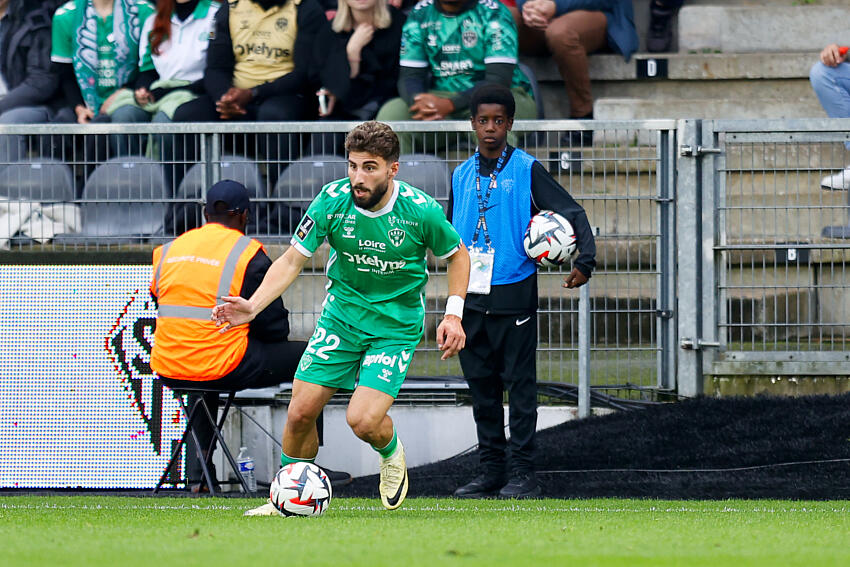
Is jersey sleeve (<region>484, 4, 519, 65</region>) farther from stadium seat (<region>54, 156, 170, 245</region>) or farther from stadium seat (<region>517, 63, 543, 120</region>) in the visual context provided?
stadium seat (<region>54, 156, 170, 245</region>)

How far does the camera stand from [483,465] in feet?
31.3

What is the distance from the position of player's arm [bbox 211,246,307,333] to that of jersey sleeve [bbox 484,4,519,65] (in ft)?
16.7

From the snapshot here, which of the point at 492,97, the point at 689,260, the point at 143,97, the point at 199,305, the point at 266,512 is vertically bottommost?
the point at 266,512

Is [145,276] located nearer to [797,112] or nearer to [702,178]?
[702,178]

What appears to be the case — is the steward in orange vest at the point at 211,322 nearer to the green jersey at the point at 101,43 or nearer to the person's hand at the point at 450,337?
the person's hand at the point at 450,337

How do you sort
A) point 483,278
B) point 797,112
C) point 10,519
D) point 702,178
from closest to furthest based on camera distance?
1. point 10,519
2. point 483,278
3. point 702,178
4. point 797,112

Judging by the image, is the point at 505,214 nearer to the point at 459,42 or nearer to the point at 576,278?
the point at 576,278

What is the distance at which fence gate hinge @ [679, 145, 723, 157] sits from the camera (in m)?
10.8

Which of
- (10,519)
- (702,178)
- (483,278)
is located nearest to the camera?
(10,519)

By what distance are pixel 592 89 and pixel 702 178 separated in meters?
4.02

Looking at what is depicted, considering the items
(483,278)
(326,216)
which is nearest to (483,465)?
(483,278)

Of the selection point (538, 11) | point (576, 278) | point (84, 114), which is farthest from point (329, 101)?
point (576, 278)

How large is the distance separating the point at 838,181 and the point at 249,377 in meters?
4.77

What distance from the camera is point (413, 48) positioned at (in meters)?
12.5
